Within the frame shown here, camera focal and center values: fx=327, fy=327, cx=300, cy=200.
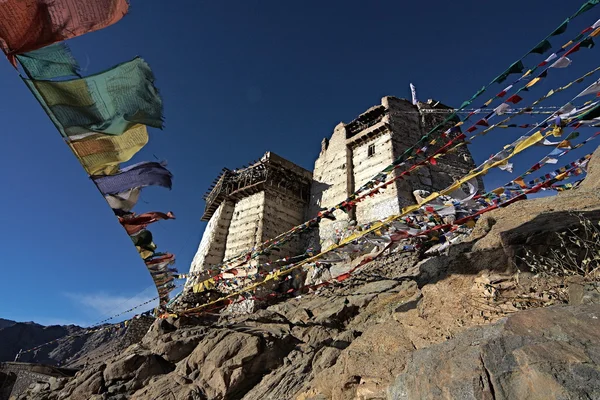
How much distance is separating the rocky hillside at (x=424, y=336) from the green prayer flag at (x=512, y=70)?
2.58m

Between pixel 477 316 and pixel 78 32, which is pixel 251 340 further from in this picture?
pixel 78 32

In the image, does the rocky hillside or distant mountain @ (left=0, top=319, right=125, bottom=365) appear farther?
distant mountain @ (left=0, top=319, right=125, bottom=365)

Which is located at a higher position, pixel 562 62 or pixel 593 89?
pixel 562 62

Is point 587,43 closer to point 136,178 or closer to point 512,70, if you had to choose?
point 512,70

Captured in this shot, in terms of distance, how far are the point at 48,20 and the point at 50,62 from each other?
73cm

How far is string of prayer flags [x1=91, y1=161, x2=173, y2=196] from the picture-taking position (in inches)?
307

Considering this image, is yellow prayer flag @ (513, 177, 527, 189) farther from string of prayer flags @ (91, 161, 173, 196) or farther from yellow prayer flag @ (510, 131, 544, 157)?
string of prayer flags @ (91, 161, 173, 196)

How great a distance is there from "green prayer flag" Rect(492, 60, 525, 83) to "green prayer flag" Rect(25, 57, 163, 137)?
668cm

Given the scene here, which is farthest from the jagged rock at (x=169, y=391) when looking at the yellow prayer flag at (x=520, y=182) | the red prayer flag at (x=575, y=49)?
the red prayer flag at (x=575, y=49)

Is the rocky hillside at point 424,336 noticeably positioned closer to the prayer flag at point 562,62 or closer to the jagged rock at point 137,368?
the jagged rock at point 137,368

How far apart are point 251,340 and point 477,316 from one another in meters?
6.30

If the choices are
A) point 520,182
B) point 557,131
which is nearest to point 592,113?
point 557,131

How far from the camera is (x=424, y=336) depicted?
5.93 metres

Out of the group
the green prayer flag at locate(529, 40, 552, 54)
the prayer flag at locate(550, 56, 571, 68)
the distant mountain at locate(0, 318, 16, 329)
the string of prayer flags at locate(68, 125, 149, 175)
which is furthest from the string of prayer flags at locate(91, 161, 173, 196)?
the distant mountain at locate(0, 318, 16, 329)
